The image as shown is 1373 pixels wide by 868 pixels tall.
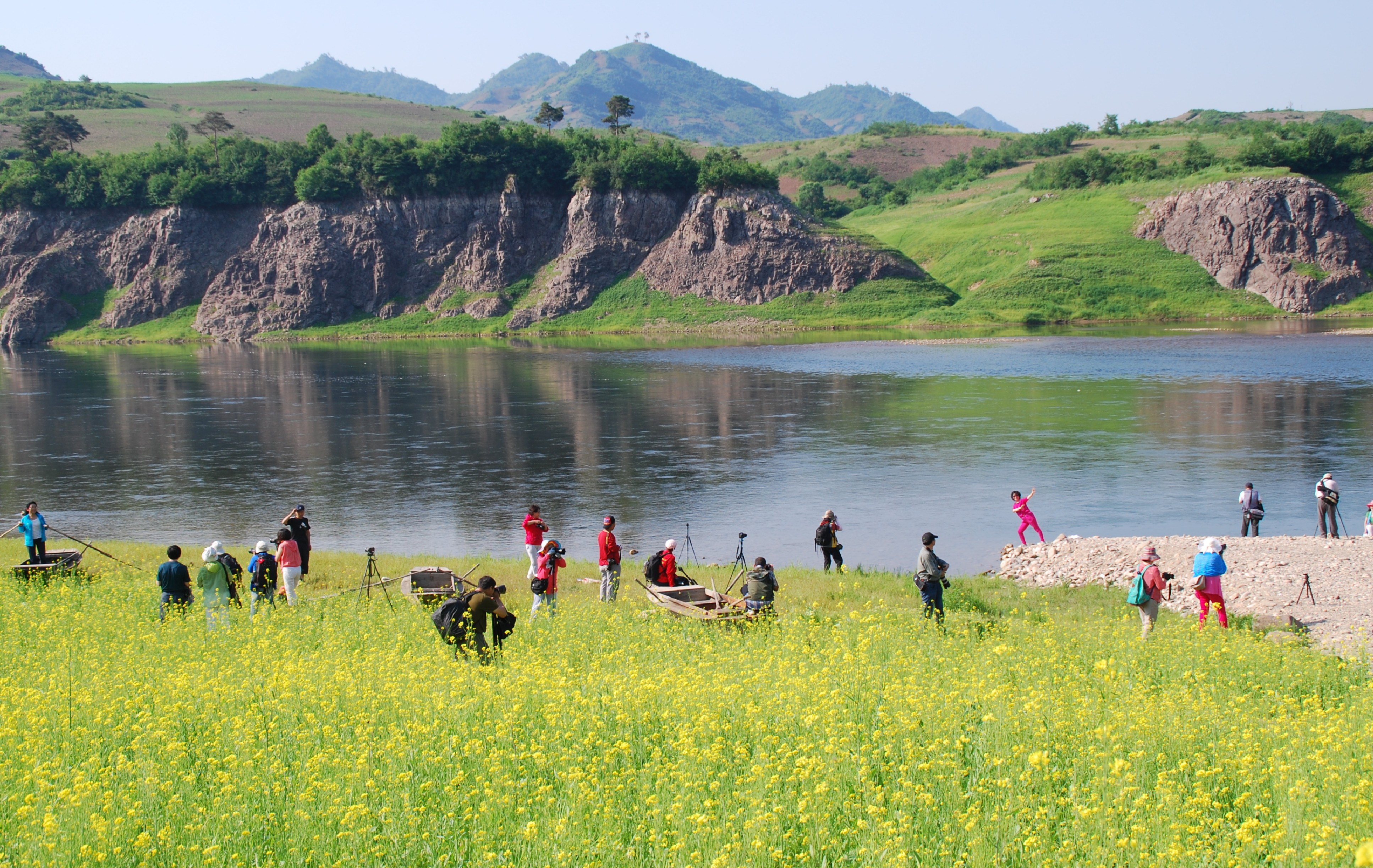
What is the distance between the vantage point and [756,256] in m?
130

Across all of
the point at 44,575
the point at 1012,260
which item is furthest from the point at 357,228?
the point at 44,575

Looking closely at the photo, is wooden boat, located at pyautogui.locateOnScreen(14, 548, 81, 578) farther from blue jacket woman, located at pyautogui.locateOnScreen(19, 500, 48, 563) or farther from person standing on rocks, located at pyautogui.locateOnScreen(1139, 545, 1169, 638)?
person standing on rocks, located at pyautogui.locateOnScreen(1139, 545, 1169, 638)

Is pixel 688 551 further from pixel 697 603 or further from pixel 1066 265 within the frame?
pixel 1066 265

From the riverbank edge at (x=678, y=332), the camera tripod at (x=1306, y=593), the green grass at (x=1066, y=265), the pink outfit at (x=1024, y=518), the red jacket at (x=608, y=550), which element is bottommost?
the camera tripod at (x=1306, y=593)

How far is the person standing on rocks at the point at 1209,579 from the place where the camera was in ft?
60.5

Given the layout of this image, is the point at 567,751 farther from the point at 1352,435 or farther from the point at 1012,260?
the point at 1012,260

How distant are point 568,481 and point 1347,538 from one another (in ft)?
76.5

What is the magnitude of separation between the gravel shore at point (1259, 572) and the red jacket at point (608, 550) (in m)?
9.44

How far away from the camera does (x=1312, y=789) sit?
30.0ft

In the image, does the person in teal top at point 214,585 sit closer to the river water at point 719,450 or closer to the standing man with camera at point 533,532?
the standing man with camera at point 533,532

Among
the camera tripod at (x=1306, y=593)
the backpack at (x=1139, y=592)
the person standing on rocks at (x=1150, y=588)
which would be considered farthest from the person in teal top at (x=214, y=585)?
the camera tripod at (x=1306, y=593)

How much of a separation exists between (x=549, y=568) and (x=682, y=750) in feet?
32.4

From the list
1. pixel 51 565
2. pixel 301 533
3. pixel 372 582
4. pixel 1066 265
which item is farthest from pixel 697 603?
pixel 1066 265

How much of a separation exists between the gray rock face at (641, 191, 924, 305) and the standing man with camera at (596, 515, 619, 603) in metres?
109
